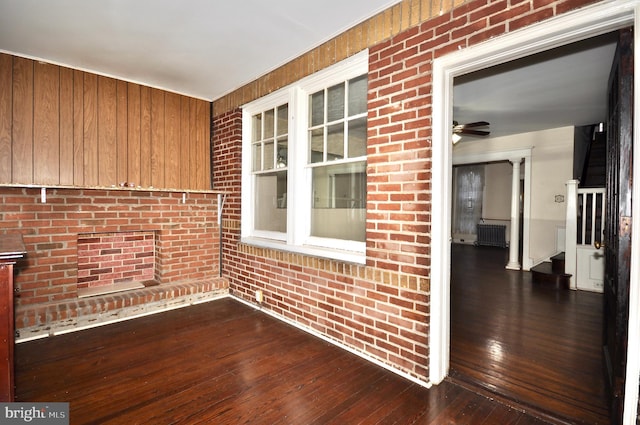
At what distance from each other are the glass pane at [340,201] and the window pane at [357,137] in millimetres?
104

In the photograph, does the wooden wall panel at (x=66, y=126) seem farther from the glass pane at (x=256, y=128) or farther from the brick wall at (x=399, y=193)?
the brick wall at (x=399, y=193)

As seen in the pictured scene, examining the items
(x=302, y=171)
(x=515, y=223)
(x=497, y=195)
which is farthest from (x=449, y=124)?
(x=497, y=195)

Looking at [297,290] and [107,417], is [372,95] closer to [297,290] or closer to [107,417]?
[297,290]

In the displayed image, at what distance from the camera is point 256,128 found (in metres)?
4.20

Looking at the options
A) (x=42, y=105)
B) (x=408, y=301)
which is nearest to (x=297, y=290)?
(x=408, y=301)

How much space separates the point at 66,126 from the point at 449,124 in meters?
3.79

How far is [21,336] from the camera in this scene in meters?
2.96

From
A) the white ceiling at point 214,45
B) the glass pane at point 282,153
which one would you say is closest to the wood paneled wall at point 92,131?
the white ceiling at point 214,45

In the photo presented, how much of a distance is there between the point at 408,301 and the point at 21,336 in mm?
3491

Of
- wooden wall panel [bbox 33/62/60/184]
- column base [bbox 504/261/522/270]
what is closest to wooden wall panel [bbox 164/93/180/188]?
wooden wall panel [bbox 33/62/60/184]

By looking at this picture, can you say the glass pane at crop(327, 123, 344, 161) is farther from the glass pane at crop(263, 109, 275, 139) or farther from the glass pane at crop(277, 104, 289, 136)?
the glass pane at crop(263, 109, 275, 139)

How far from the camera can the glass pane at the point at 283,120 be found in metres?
3.68

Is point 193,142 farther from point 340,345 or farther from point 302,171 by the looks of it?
point 340,345

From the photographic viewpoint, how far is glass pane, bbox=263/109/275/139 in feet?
12.8
